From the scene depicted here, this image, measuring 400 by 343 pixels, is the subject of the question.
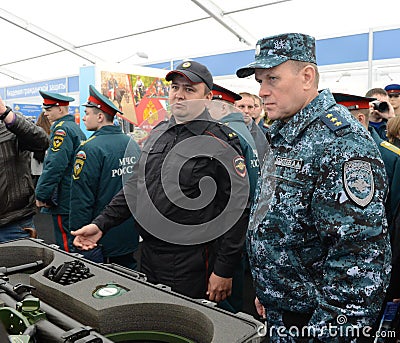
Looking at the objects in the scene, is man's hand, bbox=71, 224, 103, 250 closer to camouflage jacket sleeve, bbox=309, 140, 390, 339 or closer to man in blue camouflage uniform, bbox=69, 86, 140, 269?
camouflage jacket sleeve, bbox=309, 140, 390, 339

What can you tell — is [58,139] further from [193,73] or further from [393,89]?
[393,89]

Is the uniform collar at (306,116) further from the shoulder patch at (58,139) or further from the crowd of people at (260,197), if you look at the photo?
the shoulder patch at (58,139)

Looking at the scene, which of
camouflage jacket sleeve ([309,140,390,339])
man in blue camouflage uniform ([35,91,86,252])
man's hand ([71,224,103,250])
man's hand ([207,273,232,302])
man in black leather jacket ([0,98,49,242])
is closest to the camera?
camouflage jacket sleeve ([309,140,390,339])

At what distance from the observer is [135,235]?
7.70 feet

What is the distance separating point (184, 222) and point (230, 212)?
0.25 meters

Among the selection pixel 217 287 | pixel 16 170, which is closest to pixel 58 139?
pixel 16 170

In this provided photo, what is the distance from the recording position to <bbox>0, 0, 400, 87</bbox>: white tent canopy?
4.93 metres

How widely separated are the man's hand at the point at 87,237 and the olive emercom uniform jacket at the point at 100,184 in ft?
2.85

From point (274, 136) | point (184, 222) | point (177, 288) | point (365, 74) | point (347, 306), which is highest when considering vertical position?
point (365, 74)

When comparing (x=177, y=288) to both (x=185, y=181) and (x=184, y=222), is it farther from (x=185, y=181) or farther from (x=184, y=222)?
(x=185, y=181)

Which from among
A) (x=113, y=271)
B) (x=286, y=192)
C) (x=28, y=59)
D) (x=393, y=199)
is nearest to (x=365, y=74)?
(x=393, y=199)

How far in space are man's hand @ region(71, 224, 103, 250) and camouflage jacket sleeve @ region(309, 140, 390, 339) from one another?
0.74 meters

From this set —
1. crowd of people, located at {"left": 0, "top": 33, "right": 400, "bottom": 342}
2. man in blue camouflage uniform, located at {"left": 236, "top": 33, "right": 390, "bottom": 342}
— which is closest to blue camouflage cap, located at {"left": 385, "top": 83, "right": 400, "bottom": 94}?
crowd of people, located at {"left": 0, "top": 33, "right": 400, "bottom": 342}

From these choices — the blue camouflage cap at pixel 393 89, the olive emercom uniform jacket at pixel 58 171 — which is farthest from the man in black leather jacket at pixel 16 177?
the blue camouflage cap at pixel 393 89
